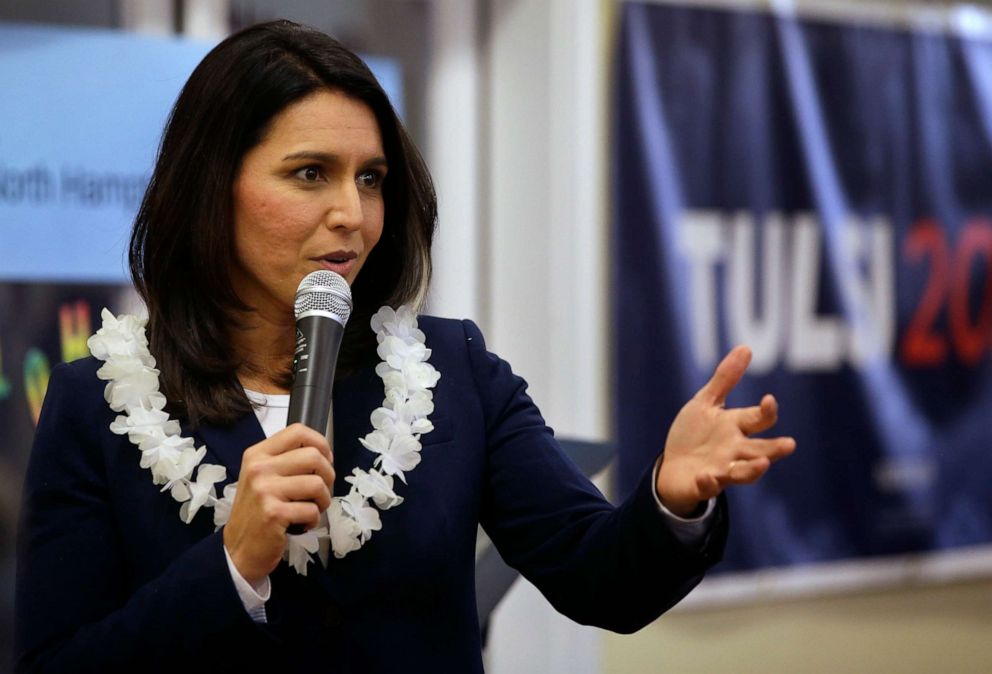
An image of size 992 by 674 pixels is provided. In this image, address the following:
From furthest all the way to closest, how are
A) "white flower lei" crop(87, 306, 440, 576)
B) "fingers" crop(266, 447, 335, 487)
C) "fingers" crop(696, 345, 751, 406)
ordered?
"white flower lei" crop(87, 306, 440, 576) < "fingers" crop(696, 345, 751, 406) < "fingers" crop(266, 447, 335, 487)

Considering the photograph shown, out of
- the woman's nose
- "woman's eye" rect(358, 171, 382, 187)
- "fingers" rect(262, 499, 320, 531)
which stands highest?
"woman's eye" rect(358, 171, 382, 187)

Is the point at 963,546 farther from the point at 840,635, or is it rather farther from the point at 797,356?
the point at 797,356

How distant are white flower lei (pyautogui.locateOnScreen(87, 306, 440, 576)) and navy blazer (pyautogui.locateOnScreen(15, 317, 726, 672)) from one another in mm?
18

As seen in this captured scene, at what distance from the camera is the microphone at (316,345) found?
1.15 metres

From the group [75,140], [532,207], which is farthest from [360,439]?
[532,207]

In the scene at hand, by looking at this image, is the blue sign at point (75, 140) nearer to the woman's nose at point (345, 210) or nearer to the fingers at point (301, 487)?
the woman's nose at point (345, 210)

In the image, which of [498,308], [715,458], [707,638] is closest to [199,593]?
[715,458]

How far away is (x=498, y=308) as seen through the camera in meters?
3.43

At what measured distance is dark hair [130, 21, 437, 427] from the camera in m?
1.36

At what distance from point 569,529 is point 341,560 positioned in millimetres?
247

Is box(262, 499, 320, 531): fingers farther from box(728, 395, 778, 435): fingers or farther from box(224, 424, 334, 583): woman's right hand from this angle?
box(728, 395, 778, 435): fingers

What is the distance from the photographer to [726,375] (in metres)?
1.21

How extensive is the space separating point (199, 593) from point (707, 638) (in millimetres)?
2601

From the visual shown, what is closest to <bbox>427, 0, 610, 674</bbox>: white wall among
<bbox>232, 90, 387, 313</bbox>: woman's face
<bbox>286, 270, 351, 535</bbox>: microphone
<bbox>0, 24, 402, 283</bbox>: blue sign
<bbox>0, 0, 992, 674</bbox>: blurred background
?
<bbox>0, 0, 992, 674</bbox>: blurred background
